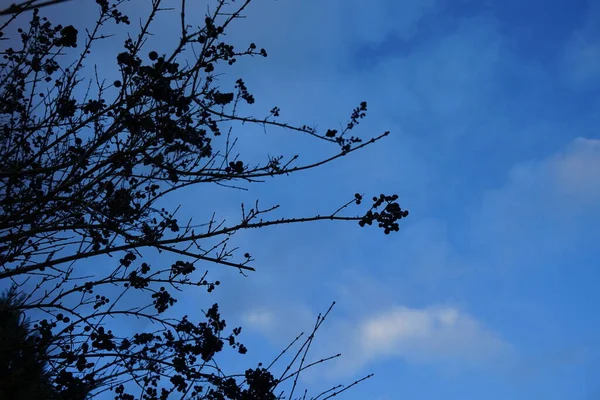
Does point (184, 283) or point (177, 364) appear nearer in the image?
point (177, 364)

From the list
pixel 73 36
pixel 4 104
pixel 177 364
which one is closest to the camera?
pixel 177 364

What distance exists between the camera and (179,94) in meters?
3.96

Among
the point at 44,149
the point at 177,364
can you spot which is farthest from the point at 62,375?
the point at 44,149

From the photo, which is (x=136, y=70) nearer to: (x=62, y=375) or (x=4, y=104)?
(x=4, y=104)

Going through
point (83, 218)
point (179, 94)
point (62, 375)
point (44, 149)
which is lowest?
point (62, 375)

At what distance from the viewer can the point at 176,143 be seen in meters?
4.20

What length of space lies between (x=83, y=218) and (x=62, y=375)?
1.22 meters

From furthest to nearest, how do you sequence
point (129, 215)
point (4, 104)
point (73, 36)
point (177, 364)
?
1. point (4, 104)
2. point (73, 36)
3. point (129, 215)
4. point (177, 364)

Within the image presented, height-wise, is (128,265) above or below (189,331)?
above

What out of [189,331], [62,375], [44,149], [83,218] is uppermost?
[44,149]

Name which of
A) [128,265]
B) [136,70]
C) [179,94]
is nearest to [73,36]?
[136,70]

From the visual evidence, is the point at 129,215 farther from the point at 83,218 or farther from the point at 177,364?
the point at 177,364

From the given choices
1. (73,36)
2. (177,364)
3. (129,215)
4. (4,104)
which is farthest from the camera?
(4,104)

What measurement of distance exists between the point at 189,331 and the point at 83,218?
128 centimetres
